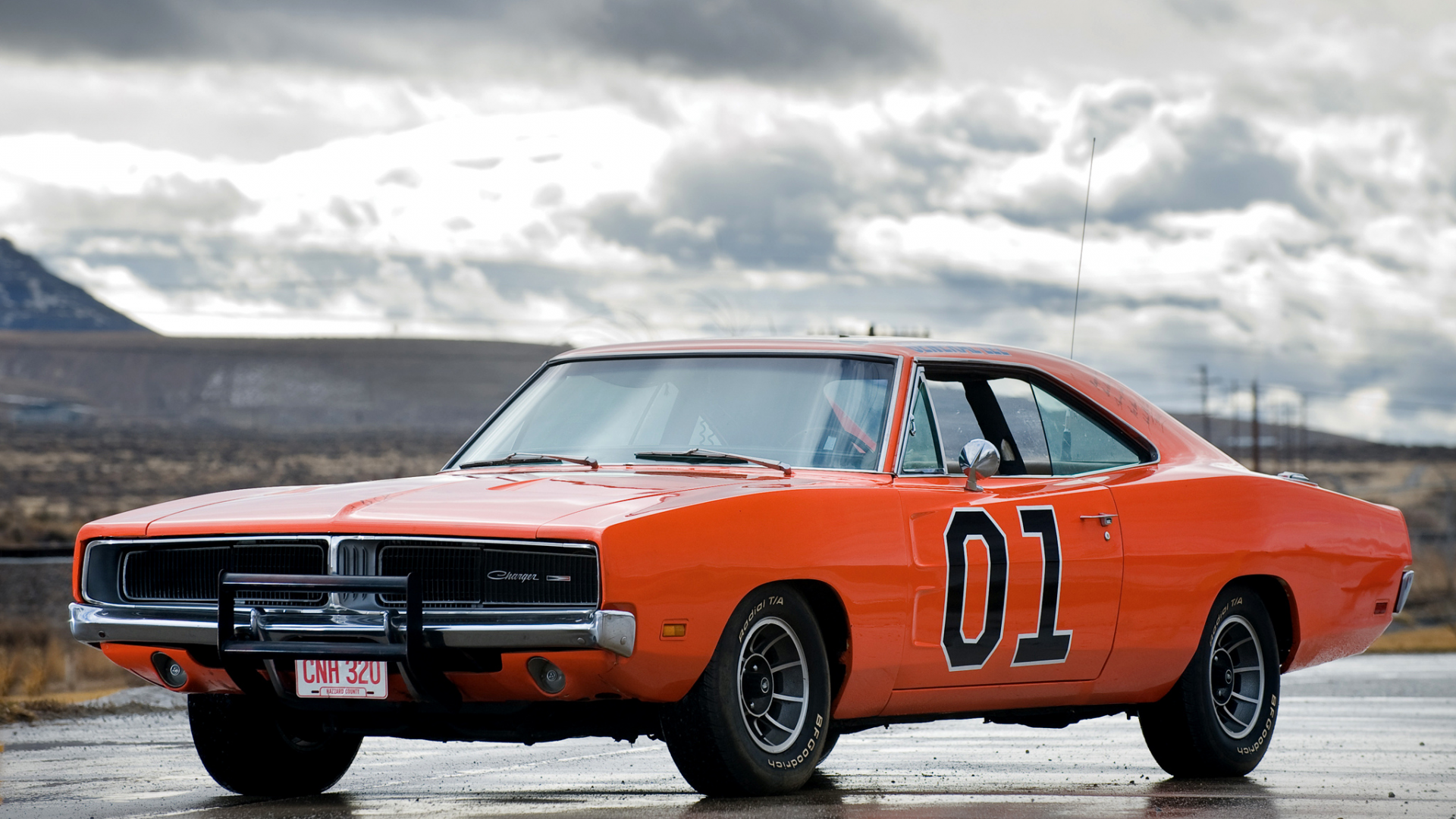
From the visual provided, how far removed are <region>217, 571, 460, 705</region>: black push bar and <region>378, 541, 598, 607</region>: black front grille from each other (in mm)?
83

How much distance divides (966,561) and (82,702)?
289 inches

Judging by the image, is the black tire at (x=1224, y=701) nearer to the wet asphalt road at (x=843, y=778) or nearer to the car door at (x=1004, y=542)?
the wet asphalt road at (x=843, y=778)

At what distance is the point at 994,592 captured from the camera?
21.1 ft

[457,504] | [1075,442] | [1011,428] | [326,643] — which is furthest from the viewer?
[1075,442]

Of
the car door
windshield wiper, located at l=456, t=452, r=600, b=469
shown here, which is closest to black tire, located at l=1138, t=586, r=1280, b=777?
the car door

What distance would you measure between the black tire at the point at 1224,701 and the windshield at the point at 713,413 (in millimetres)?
1835

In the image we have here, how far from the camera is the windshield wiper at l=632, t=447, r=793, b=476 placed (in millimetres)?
6348

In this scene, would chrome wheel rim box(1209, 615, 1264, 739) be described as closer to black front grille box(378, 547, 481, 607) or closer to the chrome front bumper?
the chrome front bumper

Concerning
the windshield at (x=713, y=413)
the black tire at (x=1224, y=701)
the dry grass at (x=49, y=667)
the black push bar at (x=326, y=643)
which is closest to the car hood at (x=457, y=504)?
the black push bar at (x=326, y=643)

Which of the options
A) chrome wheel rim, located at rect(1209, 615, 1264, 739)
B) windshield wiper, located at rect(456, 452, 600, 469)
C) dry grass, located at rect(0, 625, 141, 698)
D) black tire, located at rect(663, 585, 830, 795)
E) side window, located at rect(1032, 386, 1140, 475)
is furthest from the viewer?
dry grass, located at rect(0, 625, 141, 698)

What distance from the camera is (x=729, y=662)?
5547 mm

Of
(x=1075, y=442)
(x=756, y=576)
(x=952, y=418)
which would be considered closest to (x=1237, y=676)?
(x=1075, y=442)

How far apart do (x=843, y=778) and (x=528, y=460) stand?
5.57ft

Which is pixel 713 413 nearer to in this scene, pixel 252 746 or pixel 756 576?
pixel 756 576
